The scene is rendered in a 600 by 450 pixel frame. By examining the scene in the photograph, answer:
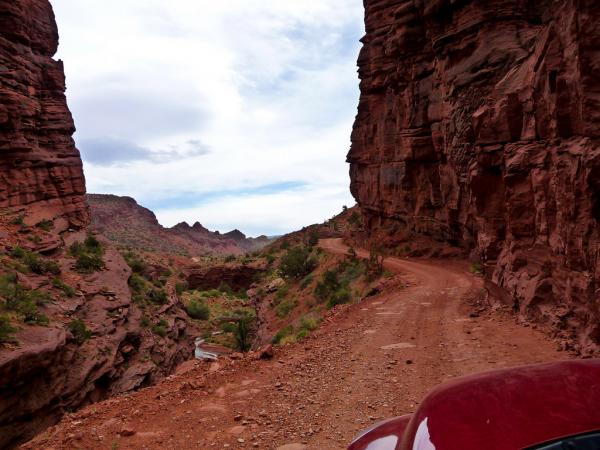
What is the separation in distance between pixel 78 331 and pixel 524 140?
17.5 m

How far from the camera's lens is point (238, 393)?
7.13 meters

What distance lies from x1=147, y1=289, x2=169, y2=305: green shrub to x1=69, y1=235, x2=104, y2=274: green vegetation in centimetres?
402

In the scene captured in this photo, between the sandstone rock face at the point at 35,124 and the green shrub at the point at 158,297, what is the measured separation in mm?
8577

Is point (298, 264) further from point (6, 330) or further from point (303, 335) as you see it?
point (303, 335)

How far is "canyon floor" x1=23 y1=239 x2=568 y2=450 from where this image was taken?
5.81 m

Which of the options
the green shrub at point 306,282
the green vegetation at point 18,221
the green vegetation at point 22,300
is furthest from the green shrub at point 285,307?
the green vegetation at point 18,221

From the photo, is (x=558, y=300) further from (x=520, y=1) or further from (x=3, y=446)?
(x=3, y=446)

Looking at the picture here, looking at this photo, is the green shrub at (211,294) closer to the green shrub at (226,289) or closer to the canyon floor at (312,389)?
the green shrub at (226,289)

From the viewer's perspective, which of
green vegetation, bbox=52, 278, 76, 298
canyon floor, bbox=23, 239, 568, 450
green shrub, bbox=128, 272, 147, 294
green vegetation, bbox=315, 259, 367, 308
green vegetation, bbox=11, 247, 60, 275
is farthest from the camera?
green shrub, bbox=128, 272, 147, 294

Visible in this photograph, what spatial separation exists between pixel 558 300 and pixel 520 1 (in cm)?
1088

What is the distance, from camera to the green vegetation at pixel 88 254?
2434 centimetres

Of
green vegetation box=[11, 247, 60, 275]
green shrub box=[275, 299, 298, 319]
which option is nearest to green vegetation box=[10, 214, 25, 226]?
green vegetation box=[11, 247, 60, 275]

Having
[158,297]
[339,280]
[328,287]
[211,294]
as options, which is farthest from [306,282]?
[211,294]

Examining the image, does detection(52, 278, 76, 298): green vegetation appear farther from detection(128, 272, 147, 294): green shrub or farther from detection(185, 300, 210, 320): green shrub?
detection(185, 300, 210, 320): green shrub
